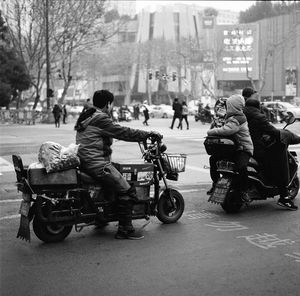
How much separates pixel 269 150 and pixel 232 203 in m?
0.92

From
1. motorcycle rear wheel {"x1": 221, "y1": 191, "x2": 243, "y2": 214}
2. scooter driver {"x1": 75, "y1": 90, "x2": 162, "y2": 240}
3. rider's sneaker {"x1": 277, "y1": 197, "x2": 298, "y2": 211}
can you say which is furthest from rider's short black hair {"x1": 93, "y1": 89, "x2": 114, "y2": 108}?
rider's sneaker {"x1": 277, "y1": 197, "x2": 298, "y2": 211}

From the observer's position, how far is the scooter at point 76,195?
5.41 m

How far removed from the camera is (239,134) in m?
7.09

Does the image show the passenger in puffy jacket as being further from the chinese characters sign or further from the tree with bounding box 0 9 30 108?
the chinese characters sign

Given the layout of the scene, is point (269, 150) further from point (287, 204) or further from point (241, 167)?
point (287, 204)

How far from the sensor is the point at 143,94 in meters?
90.5

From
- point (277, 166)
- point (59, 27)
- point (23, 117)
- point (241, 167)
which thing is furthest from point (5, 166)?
point (23, 117)

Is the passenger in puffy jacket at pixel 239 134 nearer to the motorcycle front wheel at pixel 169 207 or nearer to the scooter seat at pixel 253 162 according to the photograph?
the scooter seat at pixel 253 162

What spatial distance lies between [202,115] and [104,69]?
3558cm

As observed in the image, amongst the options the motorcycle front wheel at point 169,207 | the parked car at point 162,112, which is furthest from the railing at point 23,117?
the motorcycle front wheel at point 169,207

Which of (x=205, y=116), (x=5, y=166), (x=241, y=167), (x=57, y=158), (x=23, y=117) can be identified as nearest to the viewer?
(x=57, y=158)

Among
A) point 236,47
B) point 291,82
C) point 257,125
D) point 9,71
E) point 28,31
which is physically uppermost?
point 236,47

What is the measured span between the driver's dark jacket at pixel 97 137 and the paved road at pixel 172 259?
0.85 meters

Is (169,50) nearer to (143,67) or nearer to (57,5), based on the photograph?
(143,67)
